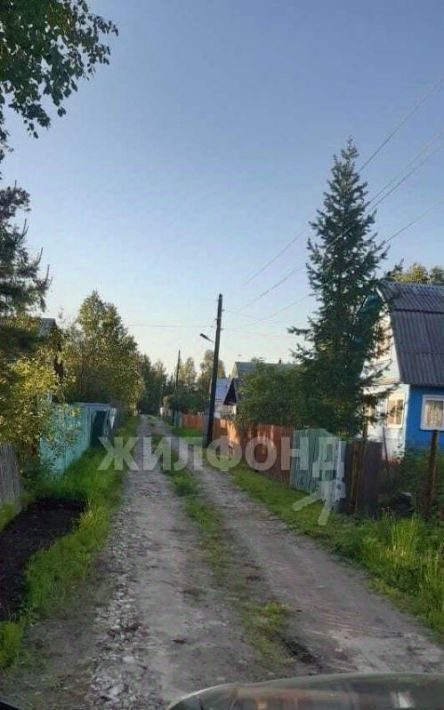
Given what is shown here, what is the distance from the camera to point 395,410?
21000mm

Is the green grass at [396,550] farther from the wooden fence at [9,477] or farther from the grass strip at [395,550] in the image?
the wooden fence at [9,477]

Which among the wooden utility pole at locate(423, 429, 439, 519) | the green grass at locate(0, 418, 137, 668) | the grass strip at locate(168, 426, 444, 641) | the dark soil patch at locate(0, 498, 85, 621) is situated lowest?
the dark soil patch at locate(0, 498, 85, 621)

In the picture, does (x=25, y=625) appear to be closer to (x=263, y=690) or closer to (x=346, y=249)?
(x=263, y=690)

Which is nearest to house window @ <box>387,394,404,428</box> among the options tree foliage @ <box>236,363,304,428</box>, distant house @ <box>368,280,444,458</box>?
distant house @ <box>368,280,444,458</box>

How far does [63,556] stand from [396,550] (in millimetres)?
3859

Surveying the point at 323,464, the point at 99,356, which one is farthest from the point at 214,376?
the point at 323,464

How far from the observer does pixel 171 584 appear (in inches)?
245

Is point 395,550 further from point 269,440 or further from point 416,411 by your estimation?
point 416,411

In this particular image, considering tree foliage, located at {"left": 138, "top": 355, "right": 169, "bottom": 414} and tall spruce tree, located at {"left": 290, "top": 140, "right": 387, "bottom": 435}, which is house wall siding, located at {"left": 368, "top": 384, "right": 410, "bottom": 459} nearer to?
tall spruce tree, located at {"left": 290, "top": 140, "right": 387, "bottom": 435}

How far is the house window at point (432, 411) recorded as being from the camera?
20.1 m

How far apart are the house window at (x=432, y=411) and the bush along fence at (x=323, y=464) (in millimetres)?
5346

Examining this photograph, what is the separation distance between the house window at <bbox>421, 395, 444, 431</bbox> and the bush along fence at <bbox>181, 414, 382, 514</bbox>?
A: 210 inches

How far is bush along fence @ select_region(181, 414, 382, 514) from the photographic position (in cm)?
1078

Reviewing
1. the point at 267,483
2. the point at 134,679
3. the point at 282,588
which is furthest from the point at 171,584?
the point at 267,483
